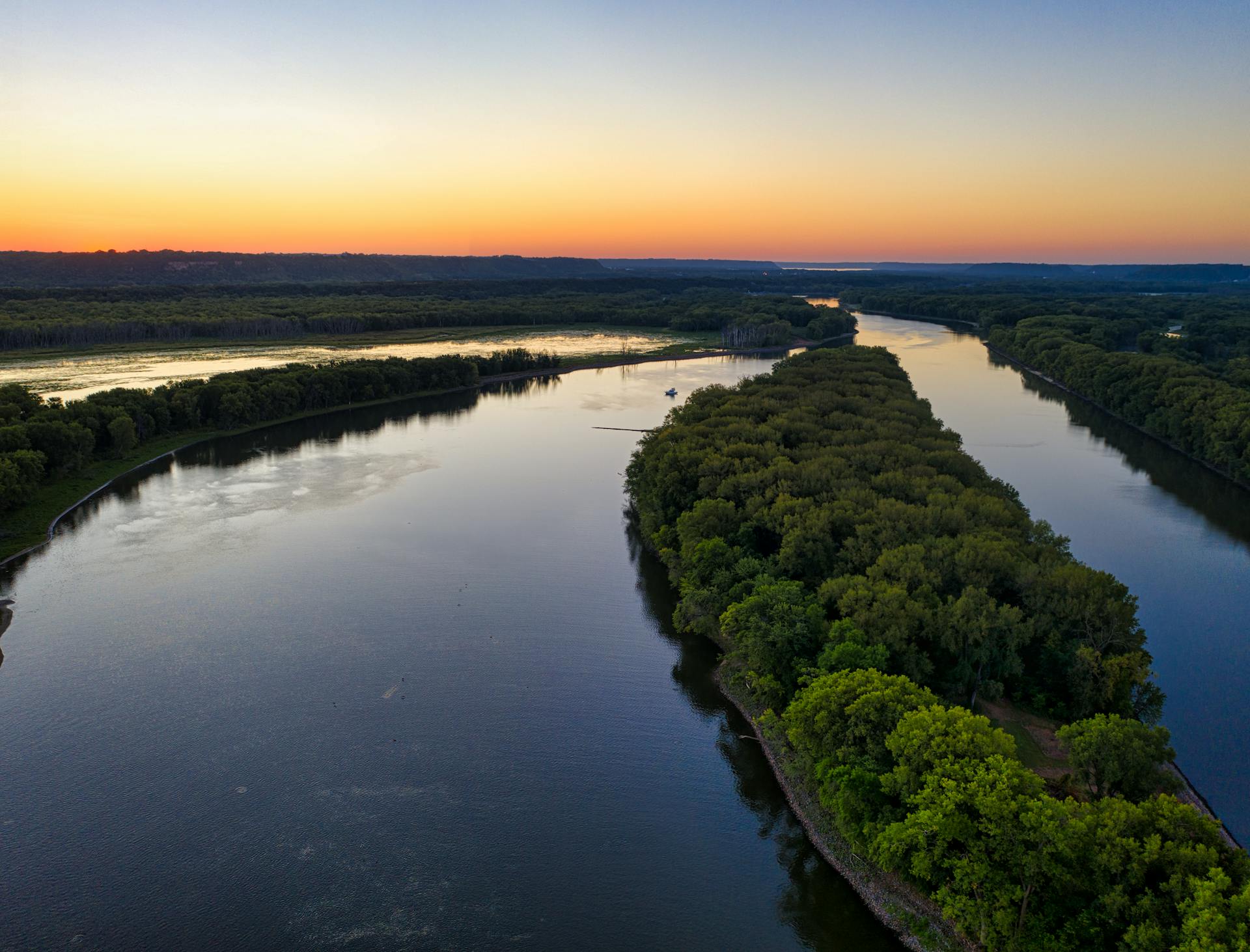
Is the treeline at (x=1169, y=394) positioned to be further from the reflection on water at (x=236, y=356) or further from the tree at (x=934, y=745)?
the reflection on water at (x=236, y=356)

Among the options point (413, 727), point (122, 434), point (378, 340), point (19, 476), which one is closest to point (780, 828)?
point (413, 727)

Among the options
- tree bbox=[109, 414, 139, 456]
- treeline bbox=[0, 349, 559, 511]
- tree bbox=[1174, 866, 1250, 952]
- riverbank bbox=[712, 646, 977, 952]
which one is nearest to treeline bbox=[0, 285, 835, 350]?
treeline bbox=[0, 349, 559, 511]

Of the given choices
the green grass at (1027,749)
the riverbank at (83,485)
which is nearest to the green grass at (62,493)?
the riverbank at (83,485)

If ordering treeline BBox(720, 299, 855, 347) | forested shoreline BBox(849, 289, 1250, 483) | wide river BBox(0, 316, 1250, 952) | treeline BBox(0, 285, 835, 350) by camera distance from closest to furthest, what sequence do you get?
wide river BBox(0, 316, 1250, 952) → forested shoreline BBox(849, 289, 1250, 483) → treeline BBox(0, 285, 835, 350) → treeline BBox(720, 299, 855, 347)

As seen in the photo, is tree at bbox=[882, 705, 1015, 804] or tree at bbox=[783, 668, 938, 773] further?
tree at bbox=[783, 668, 938, 773]

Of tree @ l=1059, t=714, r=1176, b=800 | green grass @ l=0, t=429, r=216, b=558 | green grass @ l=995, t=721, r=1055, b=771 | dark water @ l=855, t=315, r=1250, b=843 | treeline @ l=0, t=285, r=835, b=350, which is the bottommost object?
dark water @ l=855, t=315, r=1250, b=843

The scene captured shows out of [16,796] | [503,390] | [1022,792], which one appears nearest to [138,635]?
[16,796]

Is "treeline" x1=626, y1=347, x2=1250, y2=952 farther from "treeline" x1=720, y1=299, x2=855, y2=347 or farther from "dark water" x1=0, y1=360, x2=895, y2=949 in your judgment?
Answer: "treeline" x1=720, y1=299, x2=855, y2=347

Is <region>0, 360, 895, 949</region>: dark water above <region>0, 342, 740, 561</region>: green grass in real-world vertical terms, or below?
below

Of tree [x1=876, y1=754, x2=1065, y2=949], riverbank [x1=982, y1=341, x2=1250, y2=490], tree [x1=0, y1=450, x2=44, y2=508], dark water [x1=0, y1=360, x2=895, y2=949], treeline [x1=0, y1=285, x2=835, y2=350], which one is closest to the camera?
tree [x1=876, y1=754, x2=1065, y2=949]
